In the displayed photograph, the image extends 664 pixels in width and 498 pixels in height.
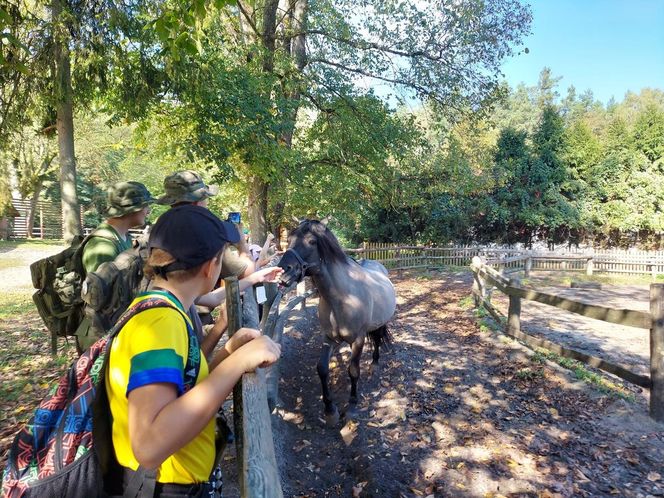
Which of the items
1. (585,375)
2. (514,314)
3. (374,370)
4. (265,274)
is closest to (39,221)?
(374,370)

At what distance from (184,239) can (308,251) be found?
10.4ft

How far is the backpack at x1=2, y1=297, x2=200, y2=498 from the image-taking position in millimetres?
1093

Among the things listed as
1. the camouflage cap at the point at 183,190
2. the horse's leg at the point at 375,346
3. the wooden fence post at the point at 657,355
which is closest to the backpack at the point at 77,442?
the camouflage cap at the point at 183,190

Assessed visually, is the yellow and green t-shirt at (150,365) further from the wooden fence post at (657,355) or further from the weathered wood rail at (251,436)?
the wooden fence post at (657,355)

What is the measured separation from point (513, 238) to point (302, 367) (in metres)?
20.6

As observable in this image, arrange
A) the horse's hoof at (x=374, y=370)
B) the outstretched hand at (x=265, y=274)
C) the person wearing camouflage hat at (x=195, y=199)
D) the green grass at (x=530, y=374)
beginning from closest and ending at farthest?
the outstretched hand at (x=265, y=274) < the person wearing camouflage hat at (x=195, y=199) < the green grass at (x=530, y=374) < the horse's hoof at (x=374, y=370)

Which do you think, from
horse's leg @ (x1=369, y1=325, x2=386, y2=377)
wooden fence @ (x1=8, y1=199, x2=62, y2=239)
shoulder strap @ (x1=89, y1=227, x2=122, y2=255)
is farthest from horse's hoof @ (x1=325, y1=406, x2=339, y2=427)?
wooden fence @ (x1=8, y1=199, x2=62, y2=239)

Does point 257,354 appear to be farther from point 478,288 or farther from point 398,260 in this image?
point 398,260

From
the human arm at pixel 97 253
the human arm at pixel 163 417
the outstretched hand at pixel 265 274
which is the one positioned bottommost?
the human arm at pixel 163 417

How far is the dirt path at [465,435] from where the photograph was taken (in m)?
3.44

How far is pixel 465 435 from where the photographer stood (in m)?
4.14

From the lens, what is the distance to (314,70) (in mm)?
11625

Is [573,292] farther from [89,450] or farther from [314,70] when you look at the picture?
[89,450]

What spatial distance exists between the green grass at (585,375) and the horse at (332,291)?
2.64 m
